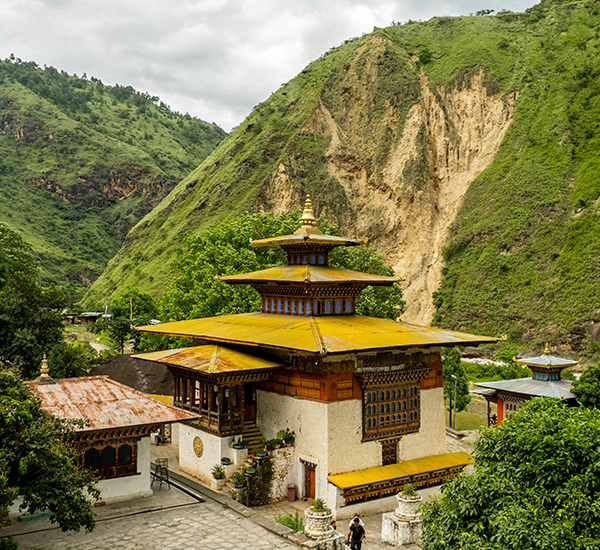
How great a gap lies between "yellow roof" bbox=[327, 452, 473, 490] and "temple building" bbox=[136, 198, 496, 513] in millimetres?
39

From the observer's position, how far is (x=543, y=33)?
247 feet

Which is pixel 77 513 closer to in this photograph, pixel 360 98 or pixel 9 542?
pixel 9 542

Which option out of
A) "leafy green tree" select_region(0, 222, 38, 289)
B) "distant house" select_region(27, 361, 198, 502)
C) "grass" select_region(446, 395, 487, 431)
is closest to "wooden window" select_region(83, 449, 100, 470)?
"distant house" select_region(27, 361, 198, 502)

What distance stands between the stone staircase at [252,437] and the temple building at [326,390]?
19cm

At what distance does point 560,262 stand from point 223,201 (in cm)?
4475

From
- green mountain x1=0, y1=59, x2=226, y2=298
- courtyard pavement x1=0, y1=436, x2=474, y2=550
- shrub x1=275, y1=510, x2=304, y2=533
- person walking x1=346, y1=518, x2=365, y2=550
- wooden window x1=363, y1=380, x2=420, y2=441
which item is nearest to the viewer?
courtyard pavement x1=0, y1=436, x2=474, y2=550

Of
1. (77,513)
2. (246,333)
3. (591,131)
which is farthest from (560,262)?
(77,513)

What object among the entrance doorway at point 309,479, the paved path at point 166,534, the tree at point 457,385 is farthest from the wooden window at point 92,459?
the tree at point 457,385

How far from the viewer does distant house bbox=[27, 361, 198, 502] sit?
1648 centimetres

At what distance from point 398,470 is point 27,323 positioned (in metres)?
22.8

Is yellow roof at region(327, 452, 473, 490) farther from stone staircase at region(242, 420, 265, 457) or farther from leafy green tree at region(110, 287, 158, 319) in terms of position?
leafy green tree at region(110, 287, 158, 319)

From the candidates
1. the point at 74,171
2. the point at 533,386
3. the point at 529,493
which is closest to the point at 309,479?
the point at 529,493

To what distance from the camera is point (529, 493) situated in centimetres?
936

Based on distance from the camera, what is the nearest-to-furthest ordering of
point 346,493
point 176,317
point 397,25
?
point 346,493 → point 176,317 → point 397,25
